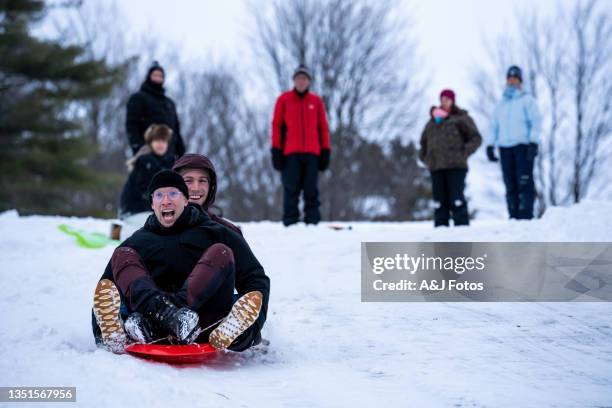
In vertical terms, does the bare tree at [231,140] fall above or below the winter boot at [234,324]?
above

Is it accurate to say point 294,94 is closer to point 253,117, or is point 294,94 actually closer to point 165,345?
point 165,345

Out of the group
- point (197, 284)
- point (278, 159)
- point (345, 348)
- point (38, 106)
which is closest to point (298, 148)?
point (278, 159)

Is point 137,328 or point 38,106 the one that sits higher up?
point 38,106

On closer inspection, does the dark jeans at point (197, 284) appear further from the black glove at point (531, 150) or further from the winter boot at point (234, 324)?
the black glove at point (531, 150)

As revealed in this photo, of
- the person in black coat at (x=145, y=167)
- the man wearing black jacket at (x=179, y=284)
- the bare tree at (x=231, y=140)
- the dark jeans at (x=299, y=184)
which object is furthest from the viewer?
the bare tree at (x=231, y=140)

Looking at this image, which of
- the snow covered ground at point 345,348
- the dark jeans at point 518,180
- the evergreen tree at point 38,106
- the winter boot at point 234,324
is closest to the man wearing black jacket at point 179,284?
the winter boot at point 234,324

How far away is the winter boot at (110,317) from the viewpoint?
9.12 ft

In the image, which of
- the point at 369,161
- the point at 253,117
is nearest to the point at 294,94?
the point at 369,161

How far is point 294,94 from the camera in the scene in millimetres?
7023

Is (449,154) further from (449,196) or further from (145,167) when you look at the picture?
(145,167)

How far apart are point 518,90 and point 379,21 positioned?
39.3 ft

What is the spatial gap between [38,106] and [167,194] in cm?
1496

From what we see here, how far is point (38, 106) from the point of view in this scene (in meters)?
16.4

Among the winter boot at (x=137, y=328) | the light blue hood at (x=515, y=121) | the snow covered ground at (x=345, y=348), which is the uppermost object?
the light blue hood at (x=515, y=121)
